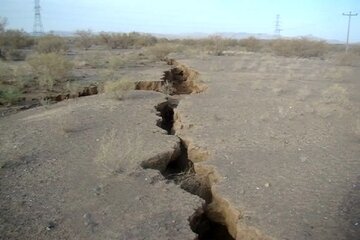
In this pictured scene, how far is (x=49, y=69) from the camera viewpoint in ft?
55.1

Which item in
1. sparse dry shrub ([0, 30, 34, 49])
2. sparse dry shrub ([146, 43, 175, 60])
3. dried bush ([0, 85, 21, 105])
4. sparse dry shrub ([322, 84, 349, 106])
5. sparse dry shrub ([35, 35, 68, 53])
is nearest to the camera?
sparse dry shrub ([322, 84, 349, 106])

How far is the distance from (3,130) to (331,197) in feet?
22.4

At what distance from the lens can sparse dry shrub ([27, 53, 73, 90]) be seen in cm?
1581

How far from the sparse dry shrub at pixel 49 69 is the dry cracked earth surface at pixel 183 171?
4675mm

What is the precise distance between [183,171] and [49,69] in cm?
1130

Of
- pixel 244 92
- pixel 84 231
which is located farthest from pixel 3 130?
pixel 244 92

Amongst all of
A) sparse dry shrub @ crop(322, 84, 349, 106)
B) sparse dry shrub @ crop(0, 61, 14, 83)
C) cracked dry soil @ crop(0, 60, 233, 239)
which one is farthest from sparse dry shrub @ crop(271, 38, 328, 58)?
cracked dry soil @ crop(0, 60, 233, 239)

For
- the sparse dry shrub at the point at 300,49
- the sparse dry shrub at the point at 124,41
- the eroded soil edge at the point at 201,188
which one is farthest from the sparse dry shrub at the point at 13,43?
the sparse dry shrub at the point at 300,49

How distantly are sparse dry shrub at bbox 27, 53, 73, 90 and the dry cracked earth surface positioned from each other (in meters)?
4.67

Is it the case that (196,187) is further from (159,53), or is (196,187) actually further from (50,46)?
(50,46)

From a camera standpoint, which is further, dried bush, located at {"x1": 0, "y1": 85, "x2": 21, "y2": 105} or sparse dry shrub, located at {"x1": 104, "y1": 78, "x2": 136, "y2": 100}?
dried bush, located at {"x1": 0, "y1": 85, "x2": 21, "y2": 105}

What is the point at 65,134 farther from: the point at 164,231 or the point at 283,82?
the point at 283,82

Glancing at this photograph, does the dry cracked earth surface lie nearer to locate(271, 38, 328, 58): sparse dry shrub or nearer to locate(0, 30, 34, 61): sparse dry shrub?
locate(0, 30, 34, 61): sparse dry shrub

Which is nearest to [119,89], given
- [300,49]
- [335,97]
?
[335,97]
